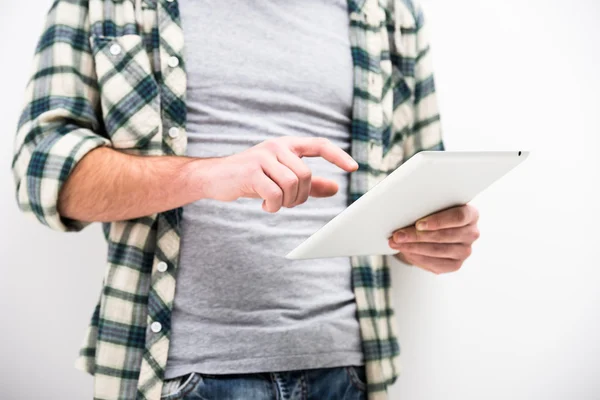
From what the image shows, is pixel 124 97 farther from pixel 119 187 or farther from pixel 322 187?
→ pixel 322 187

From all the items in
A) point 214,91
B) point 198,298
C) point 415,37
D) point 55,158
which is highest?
point 415,37

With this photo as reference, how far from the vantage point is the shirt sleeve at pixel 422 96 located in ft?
3.85

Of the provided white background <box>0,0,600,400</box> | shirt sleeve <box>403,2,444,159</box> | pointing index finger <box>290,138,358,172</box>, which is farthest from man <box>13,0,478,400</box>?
white background <box>0,0,600,400</box>

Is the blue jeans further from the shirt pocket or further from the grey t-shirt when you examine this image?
the shirt pocket

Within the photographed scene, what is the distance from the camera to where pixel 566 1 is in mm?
1310

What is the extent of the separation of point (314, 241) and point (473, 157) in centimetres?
23

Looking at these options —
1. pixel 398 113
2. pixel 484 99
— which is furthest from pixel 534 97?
pixel 398 113

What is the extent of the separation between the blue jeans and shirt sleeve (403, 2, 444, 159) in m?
0.53

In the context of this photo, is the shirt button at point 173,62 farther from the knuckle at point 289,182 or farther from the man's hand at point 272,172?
the knuckle at point 289,182

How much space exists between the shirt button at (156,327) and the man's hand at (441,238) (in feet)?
1.29

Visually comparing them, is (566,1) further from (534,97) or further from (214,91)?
(214,91)

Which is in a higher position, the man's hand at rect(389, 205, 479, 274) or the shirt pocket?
the shirt pocket

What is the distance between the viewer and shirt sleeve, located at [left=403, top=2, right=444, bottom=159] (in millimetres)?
1175

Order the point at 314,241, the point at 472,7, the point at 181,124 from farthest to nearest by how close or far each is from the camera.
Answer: the point at 472,7, the point at 181,124, the point at 314,241
